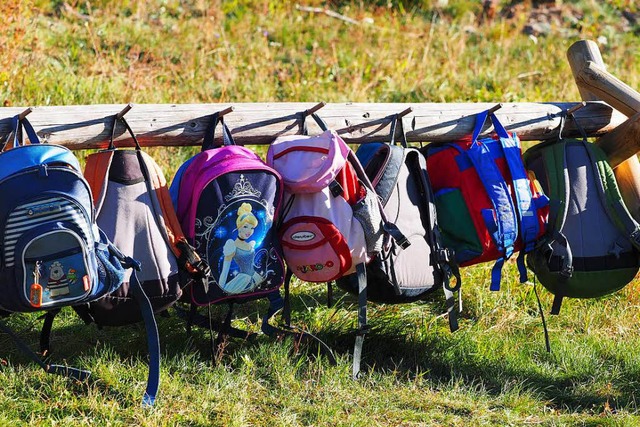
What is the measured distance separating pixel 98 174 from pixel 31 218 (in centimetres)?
41

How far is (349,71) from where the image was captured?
8.02 metres

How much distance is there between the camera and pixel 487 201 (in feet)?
14.0

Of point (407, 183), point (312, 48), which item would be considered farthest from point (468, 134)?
point (312, 48)

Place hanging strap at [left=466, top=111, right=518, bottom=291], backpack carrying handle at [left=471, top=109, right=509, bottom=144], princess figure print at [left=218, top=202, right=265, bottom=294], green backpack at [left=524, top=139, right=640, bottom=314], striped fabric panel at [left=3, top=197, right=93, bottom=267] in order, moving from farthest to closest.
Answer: backpack carrying handle at [left=471, top=109, right=509, bottom=144], green backpack at [left=524, top=139, right=640, bottom=314], hanging strap at [left=466, top=111, right=518, bottom=291], princess figure print at [left=218, top=202, right=265, bottom=294], striped fabric panel at [left=3, top=197, right=93, bottom=267]

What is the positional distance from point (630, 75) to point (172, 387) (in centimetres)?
662

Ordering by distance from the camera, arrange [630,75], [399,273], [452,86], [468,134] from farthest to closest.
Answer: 1. [630,75]
2. [452,86]
3. [468,134]
4. [399,273]

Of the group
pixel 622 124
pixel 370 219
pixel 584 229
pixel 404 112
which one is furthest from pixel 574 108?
pixel 370 219

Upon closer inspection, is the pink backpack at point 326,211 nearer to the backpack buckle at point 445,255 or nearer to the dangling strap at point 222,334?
the backpack buckle at point 445,255

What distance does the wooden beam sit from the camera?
392 centimetres

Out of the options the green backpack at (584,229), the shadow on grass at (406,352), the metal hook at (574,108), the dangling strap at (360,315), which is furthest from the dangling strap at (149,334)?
the metal hook at (574,108)

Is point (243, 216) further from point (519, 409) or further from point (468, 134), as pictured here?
point (519, 409)

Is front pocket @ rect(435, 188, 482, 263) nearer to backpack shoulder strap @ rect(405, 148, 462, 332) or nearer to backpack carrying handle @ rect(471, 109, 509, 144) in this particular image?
backpack shoulder strap @ rect(405, 148, 462, 332)

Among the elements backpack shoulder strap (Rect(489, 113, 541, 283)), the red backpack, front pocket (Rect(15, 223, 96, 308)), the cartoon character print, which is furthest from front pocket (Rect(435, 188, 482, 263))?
the cartoon character print

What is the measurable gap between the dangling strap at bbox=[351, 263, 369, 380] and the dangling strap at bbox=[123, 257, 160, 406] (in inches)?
39.1
